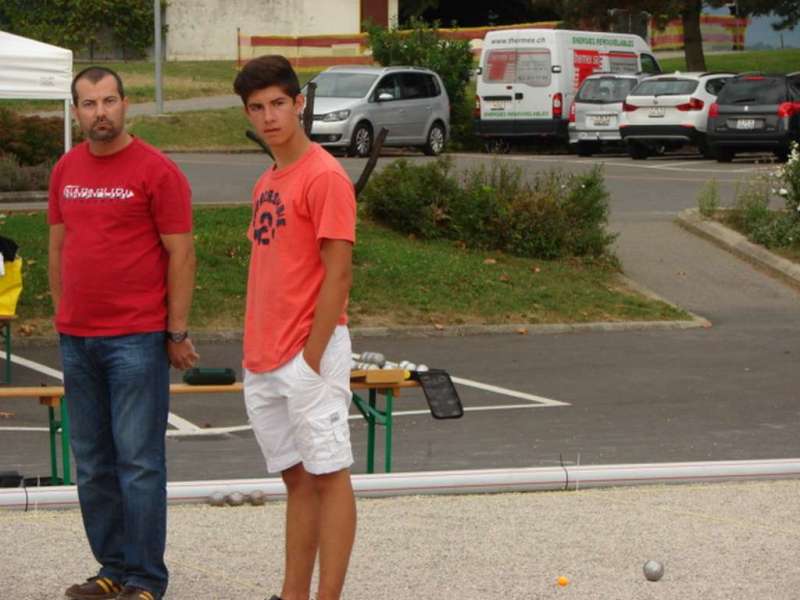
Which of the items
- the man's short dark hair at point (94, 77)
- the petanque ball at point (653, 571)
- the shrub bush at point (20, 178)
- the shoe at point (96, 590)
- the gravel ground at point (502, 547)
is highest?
the man's short dark hair at point (94, 77)

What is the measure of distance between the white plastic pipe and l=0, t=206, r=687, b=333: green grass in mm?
7348

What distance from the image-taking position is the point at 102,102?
19.1ft

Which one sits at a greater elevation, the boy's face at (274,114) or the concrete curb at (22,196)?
the boy's face at (274,114)

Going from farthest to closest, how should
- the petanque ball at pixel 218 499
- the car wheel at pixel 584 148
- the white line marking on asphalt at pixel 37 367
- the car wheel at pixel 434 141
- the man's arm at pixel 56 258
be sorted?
the car wheel at pixel 584 148 < the car wheel at pixel 434 141 < the white line marking on asphalt at pixel 37 367 < the petanque ball at pixel 218 499 < the man's arm at pixel 56 258

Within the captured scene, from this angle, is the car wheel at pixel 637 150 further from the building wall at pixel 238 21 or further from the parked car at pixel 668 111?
the building wall at pixel 238 21

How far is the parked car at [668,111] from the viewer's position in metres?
32.2

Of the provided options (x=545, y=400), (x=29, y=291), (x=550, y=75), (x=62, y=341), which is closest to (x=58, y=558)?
(x=62, y=341)

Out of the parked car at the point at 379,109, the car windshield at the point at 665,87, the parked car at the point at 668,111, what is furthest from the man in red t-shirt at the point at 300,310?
the car windshield at the point at 665,87

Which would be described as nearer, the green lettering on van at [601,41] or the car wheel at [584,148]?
the car wheel at [584,148]

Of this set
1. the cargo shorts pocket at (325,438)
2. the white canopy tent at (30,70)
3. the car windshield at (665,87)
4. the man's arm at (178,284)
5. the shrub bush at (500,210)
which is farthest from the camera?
the car windshield at (665,87)

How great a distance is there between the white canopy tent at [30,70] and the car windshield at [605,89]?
18572mm

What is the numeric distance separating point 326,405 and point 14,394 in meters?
3.69

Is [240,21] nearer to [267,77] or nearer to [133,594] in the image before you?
[133,594]

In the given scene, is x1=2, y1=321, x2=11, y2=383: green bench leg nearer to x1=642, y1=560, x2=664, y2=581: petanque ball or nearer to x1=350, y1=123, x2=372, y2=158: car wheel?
x1=642, y1=560, x2=664, y2=581: petanque ball
